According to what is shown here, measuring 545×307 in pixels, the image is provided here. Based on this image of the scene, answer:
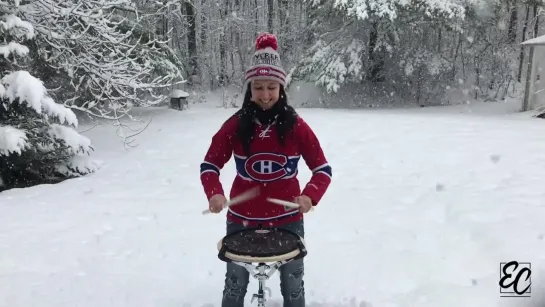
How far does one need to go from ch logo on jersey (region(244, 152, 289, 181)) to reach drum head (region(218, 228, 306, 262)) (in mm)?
308

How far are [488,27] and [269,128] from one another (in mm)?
19545

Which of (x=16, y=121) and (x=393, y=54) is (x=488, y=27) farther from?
(x=16, y=121)

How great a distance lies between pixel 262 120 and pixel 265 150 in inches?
6.5

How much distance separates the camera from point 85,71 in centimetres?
899

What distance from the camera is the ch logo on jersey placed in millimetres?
2611

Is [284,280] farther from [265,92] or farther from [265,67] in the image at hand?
[265,67]

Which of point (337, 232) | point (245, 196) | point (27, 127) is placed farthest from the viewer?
point (27, 127)

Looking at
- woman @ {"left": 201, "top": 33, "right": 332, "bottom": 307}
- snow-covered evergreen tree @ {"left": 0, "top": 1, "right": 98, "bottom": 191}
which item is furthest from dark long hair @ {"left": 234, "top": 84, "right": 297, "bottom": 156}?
snow-covered evergreen tree @ {"left": 0, "top": 1, "right": 98, "bottom": 191}

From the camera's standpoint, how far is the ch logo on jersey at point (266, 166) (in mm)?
2611

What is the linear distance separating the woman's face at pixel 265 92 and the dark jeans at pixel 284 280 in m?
0.69

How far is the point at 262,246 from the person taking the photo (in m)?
2.29

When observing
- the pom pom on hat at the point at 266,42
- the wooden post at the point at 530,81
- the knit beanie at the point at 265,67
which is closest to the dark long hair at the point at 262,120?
the knit beanie at the point at 265,67

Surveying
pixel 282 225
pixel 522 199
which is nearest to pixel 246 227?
pixel 282 225

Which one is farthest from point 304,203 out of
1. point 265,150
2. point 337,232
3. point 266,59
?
point 337,232
